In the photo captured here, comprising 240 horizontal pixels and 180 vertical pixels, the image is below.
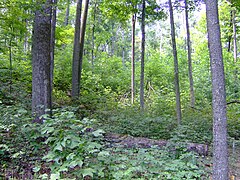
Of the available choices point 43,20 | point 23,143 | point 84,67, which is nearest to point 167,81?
point 84,67

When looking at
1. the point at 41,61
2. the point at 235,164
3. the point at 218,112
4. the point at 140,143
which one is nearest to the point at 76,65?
the point at 41,61

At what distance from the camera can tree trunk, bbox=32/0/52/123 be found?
5.48 metres

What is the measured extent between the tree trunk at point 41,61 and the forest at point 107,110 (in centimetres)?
2

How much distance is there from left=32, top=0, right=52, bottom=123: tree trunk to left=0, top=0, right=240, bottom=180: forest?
0.08 feet

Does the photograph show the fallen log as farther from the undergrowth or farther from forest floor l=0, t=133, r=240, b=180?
the undergrowth

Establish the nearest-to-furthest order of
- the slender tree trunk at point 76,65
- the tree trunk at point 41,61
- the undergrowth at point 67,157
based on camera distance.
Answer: the undergrowth at point 67,157, the tree trunk at point 41,61, the slender tree trunk at point 76,65

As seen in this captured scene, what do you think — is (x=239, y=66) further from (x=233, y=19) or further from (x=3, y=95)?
(x=3, y=95)

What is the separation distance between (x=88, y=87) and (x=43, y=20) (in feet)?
24.0

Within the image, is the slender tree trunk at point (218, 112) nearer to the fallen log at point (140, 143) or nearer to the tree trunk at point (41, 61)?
the fallen log at point (140, 143)

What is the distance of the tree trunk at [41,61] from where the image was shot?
18.0 ft

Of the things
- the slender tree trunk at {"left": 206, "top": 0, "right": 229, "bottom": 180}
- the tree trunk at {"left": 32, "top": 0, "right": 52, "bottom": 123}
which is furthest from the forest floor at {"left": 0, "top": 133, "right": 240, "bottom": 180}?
the tree trunk at {"left": 32, "top": 0, "right": 52, "bottom": 123}

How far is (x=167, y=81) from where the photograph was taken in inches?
637

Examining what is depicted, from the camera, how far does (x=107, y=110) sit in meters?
9.72

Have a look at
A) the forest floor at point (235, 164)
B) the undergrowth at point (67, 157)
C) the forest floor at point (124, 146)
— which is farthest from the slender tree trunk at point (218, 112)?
the forest floor at point (235, 164)
